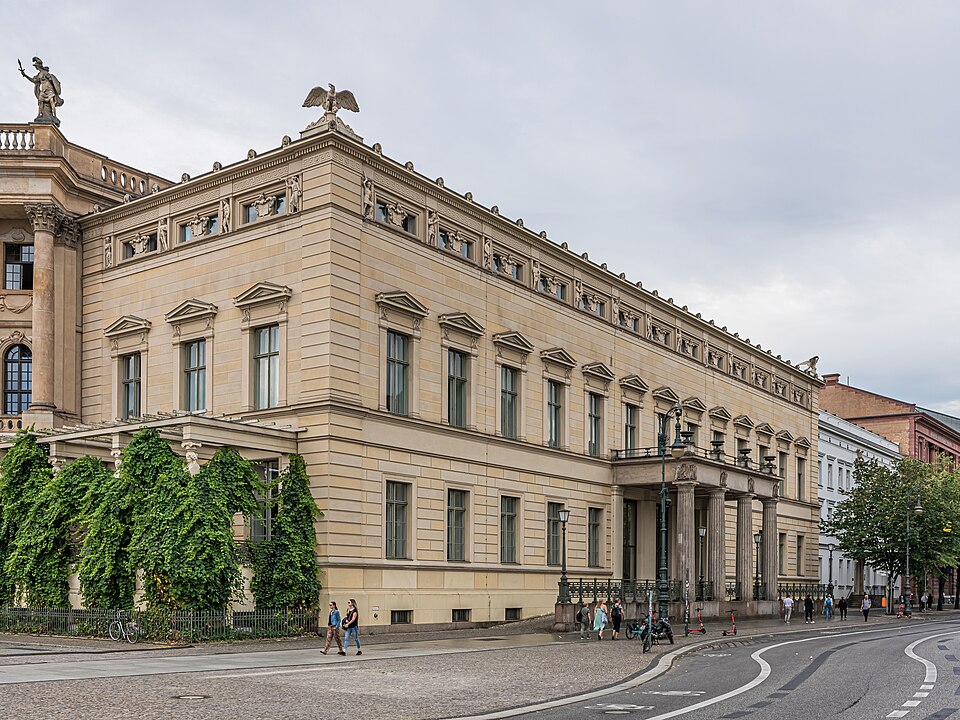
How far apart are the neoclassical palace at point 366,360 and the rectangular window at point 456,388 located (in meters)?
0.08

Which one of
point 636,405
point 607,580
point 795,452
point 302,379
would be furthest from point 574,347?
point 795,452

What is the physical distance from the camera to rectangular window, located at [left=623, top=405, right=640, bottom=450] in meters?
59.3

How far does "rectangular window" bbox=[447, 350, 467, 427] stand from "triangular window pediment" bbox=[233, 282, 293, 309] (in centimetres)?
770

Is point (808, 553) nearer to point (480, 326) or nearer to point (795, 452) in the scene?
point (795, 452)

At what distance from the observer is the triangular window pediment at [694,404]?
65.1m

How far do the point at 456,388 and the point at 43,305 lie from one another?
17207mm

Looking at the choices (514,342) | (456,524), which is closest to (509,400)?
(514,342)

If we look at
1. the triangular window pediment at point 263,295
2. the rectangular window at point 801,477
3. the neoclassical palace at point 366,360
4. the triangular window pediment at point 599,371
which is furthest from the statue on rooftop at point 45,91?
the rectangular window at point 801,477

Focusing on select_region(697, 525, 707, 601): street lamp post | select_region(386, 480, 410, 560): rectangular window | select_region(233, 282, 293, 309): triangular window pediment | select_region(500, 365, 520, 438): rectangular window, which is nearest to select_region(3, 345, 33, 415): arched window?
select_region(233, 282, 293, 309): triangular window pediment

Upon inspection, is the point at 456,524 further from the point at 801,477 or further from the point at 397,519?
the point at 801,477

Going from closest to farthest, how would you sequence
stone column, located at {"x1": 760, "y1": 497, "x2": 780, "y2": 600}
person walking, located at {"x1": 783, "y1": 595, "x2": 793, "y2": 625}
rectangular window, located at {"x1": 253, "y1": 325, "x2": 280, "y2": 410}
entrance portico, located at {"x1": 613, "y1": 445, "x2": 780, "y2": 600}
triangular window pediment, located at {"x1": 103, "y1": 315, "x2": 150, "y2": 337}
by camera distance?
rectangular window, located at {"x1": 253, "y1": 325, "x2": 280, "y2": 410}, triangular window pediment, located at {"x1": 103, "y1": 315, "x2": 150, "y2": 337}, entrance portico, located at {"x1": 613, "y1": 445, "x2": 780, "y2": 600}, person walking, located at {"x1": 783, "y1": 595, "x2": 793, "y2": 625}, stone column, located at {"x1": 760, "y1": 497, "x2": 780, "y2": 600}

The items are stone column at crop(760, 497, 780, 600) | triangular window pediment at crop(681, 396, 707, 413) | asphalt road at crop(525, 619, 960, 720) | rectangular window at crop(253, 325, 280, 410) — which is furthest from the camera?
triangular window pediment at crop(681, 396, 707, 413)

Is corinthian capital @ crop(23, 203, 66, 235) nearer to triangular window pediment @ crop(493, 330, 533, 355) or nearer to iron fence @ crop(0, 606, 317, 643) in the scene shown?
iron fence @ crop(0, 606, 317, 643)

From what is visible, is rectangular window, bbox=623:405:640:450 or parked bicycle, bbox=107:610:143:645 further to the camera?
rectangular window, bbox=623:405:640:450
